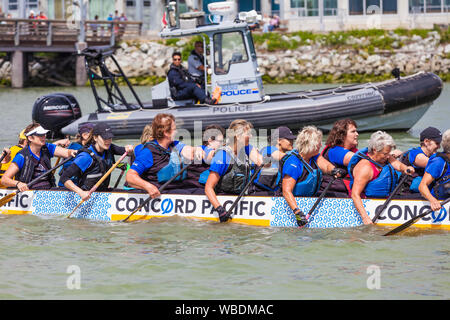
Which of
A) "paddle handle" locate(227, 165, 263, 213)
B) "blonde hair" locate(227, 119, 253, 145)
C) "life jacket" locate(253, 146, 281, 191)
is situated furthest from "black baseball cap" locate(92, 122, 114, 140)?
"life jacket" locate(253, 146, 281, 191)

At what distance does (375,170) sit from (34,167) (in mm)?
4200

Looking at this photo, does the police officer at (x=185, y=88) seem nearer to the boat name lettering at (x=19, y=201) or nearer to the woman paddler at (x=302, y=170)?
the boat name lettering at (x=19, y=201)

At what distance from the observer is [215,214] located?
365 inches

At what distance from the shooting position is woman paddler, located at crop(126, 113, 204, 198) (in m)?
9.11

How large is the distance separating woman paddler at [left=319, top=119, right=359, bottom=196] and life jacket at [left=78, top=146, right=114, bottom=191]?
2641 mm

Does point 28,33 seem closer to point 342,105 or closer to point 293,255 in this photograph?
point 342,105

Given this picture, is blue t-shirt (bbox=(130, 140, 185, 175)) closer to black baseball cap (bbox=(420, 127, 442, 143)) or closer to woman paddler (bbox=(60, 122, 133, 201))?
woman paddler (bbox=(60, 122, 133, 201))

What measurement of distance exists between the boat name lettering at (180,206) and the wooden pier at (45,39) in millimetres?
26129

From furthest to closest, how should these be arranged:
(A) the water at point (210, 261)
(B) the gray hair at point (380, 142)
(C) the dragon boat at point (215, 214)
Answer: (C) the dragon boat at point (215, 214), (B) the gray hair at point (380, 142), (A) the water at point (210, 261)

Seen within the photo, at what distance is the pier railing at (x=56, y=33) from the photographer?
1395 inches

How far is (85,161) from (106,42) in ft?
94.5

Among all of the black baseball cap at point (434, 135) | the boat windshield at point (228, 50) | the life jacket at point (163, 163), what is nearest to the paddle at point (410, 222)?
the black baseball cap at point (434, 135)

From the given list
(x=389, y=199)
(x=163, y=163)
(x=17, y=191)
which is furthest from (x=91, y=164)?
(x=389, y=199)

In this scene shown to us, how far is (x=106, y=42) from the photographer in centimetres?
3741
